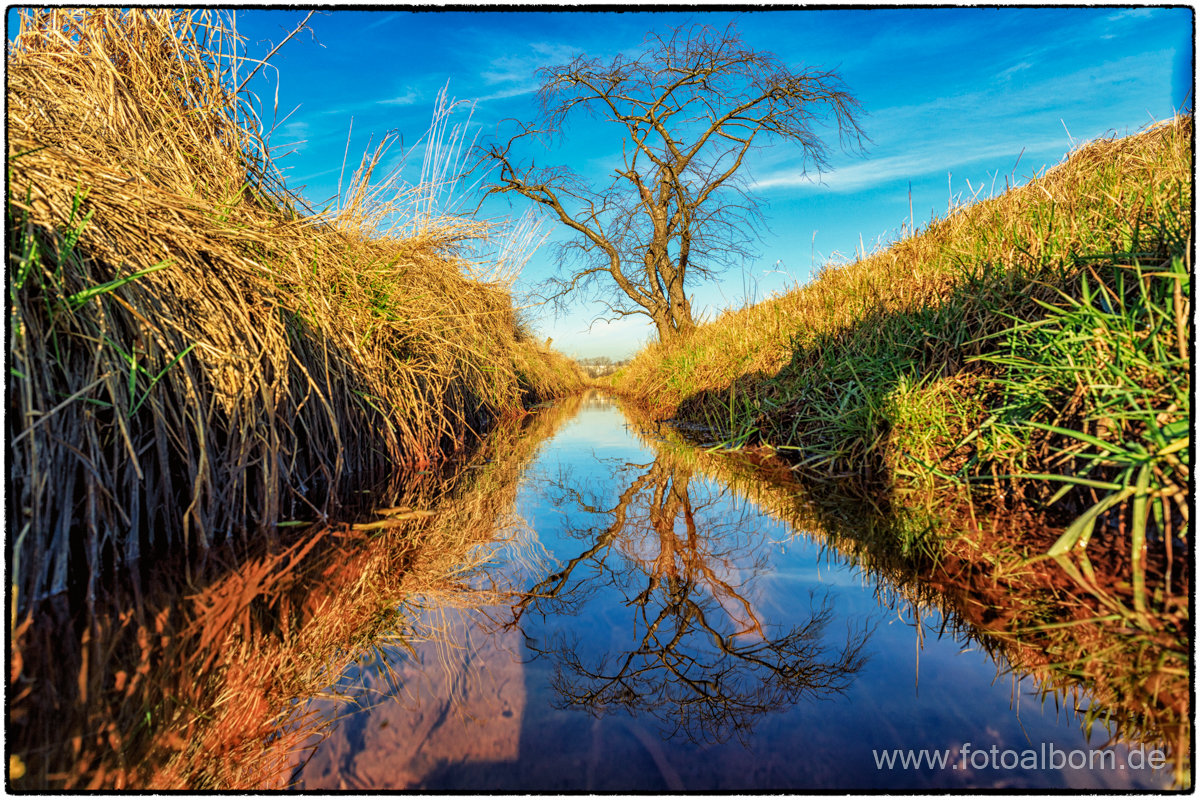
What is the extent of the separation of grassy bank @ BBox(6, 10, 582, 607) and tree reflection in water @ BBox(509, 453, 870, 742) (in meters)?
0.86

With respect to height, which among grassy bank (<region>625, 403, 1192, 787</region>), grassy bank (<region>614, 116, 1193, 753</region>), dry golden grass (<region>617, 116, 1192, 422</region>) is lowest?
grassy bank (<region>625, 403, 1192, 787</region>)

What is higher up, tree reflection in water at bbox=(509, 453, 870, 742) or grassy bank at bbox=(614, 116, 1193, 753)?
grassy bank at bbox=(614, 116, 1193, 753)

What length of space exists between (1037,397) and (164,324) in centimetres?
230

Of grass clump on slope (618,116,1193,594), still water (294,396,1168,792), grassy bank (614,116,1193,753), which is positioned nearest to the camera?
still water (294,396,1168,792)

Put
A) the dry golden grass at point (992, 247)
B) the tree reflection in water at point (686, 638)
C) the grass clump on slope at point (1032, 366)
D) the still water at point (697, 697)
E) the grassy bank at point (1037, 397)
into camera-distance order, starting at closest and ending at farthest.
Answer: the still water at point (697, 697) → the tree reflection in water at point (686, 638) → the grassy bank at point (1037, 397) → the grass clump on slope at point (1032, 366) → the dry golden grass at point (992, 247)

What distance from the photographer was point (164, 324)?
1.31 meters

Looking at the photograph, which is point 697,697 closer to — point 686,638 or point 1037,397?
point 686,638

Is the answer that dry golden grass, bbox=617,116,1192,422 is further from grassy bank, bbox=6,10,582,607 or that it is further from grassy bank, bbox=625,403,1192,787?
grassy bank, bbox=6,10,582,607

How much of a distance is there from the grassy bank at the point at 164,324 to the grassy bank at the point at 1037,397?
1.69 meters

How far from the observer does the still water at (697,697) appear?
24.5 inches

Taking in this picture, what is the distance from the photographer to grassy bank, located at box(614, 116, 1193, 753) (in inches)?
38.5

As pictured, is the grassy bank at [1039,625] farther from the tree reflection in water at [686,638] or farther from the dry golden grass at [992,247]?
the dry golden grass at [992,247]

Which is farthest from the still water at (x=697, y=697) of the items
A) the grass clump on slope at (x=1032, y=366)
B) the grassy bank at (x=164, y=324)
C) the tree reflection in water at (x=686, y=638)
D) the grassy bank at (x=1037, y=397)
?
the grassy bank at (x=164, y=324)

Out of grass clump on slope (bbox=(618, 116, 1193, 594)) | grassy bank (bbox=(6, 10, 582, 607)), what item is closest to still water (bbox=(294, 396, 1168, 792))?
grass clump on slope (bbox=(618, 116, 1193, 594))
